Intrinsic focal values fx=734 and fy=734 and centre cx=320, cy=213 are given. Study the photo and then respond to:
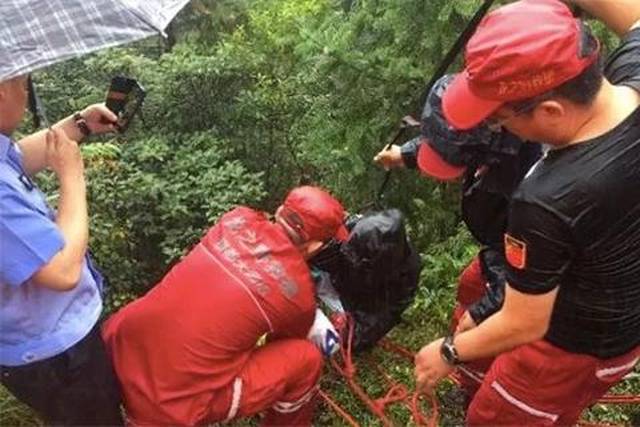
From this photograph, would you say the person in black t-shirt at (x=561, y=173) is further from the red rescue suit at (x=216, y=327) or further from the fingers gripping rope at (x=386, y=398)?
the fingers gripping rope at (x=386, y=398)

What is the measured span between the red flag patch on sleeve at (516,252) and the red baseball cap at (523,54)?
1.18 feet

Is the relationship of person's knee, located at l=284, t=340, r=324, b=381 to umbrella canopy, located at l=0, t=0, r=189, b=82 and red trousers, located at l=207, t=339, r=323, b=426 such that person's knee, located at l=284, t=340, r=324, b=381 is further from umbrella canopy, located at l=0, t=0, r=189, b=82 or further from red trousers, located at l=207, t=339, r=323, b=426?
umbrella canopy, located at l=0, t=0, r=189, b=82

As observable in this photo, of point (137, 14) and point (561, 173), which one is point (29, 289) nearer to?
point (137, 14)

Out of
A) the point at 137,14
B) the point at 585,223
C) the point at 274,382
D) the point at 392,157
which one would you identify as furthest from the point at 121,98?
the point at 585,223

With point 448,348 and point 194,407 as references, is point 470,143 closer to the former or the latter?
point 448,348

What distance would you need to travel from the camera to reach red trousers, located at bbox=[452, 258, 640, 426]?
242 centimetres

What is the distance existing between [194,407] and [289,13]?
13.7 ft

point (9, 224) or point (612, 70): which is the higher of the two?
point (612, 70)

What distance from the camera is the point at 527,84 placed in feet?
6.18

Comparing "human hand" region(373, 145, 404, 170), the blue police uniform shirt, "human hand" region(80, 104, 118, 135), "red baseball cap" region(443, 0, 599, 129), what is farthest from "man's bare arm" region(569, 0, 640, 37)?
the blue police uniform shirt

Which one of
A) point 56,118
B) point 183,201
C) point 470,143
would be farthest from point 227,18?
point 470,143

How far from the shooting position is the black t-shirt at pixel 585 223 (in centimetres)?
193

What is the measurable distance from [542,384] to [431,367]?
0.38m

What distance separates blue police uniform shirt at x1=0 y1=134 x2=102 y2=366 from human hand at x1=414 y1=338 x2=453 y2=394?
3.72 ft
